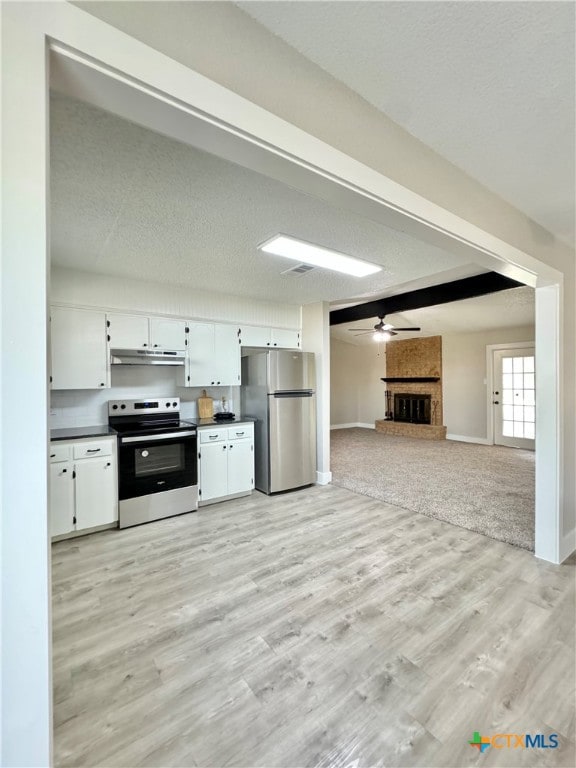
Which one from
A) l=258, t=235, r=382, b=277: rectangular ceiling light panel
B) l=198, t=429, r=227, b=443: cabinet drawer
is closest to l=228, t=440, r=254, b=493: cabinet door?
l=198, t=429, r=227, b=443: cabinet drawer

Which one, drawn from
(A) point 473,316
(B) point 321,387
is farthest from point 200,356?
(A) point 473,316

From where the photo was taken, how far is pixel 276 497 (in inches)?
157

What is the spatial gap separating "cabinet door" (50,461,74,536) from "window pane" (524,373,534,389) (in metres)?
7.34

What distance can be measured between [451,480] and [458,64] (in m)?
4.51

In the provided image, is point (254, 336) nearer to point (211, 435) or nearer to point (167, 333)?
point (167, 333)

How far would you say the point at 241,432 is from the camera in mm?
3977

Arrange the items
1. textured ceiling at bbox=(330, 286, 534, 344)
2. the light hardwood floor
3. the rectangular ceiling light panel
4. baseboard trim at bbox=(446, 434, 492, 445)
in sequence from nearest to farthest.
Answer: the light hardwood floor, the rectangular ceiling light panel, textured ceiling at bbox=(330, 286, 534, 344), baseboard trim at bbox=(446, 434, 492, 445)

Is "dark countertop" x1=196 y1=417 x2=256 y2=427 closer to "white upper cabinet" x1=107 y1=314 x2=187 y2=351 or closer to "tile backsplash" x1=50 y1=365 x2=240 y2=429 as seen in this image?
"tile backsplash" x1=50 y1=365 x2=240 y2=429

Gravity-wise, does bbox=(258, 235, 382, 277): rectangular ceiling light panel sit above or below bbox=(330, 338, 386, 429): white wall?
above

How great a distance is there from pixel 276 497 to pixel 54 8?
155 inches

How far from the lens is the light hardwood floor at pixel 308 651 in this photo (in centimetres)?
131

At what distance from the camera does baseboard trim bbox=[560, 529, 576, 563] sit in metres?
2.60

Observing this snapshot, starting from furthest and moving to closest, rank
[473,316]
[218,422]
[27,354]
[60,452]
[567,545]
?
1. [473,316]
2. [218,422]
3. [60,452]
4. [567,545]
5. [27,354]

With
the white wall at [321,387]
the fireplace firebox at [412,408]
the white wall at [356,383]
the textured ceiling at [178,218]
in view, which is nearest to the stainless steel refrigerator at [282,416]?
the white wall at [321,387]
